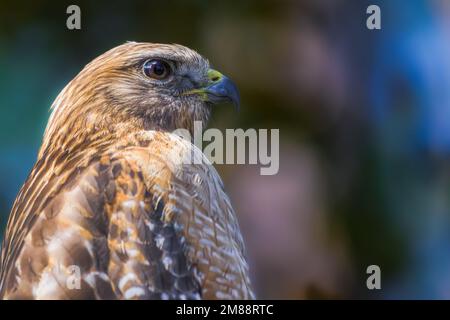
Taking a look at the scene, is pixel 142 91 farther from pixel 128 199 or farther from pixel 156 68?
pixel 128 199

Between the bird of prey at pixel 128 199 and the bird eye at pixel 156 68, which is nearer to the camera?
the bird of prey at pixel 128 199

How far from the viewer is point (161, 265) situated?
3305 millimetres

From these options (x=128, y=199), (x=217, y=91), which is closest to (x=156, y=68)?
(x=217, y=91)

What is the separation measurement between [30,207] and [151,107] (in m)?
0.84

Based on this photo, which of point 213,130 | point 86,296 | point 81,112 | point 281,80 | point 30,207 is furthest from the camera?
point 281,80

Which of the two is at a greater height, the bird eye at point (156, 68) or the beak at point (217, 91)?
the bird eye at point (156, 68)

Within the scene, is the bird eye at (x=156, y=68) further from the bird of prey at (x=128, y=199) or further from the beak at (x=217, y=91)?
the beak at (x=217, y=91)

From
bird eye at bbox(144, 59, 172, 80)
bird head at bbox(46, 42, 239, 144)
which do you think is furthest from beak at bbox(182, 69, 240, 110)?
bird eye at bbox(144, 59, 172, 80)

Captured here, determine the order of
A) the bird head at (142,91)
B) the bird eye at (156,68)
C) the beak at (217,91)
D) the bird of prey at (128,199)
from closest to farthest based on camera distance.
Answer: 1. the bird of prey at (128,199)
2. the bird head at (142,91)
3. the bird eye at (156,68)
4. the beak at (217,91)

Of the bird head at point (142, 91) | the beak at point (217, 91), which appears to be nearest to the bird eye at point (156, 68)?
the bird head at point (142, 91)

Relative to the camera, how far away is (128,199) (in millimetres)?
3404

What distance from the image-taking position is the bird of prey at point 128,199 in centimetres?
321

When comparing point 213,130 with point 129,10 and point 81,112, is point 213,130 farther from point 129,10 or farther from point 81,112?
point 129,10

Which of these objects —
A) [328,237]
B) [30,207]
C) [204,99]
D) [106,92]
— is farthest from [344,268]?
[30,207]
